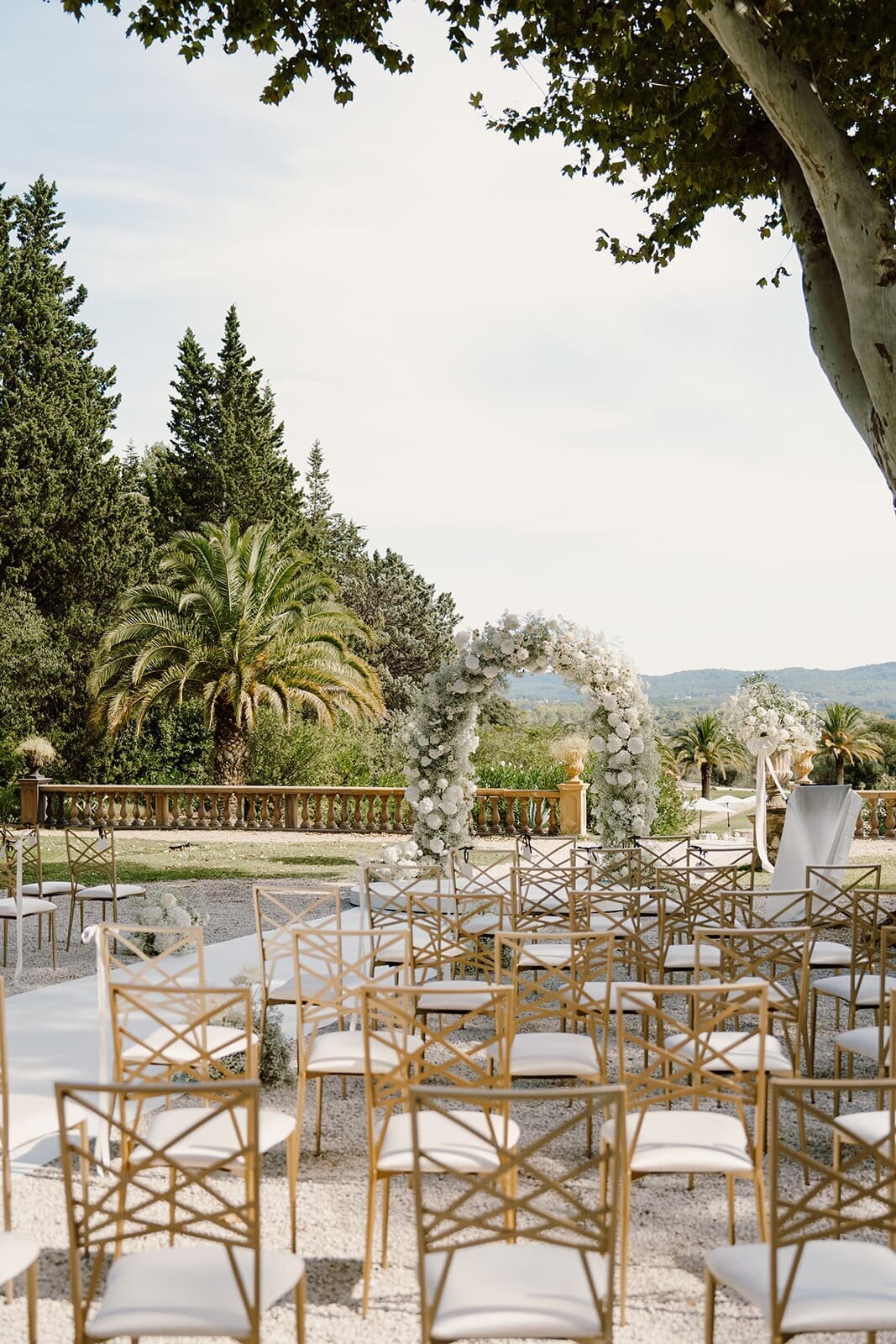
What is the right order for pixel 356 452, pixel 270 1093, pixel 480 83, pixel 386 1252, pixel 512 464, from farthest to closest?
pixel 512 464, pixel 356 452, pixel 480 83, pixel 270 1093, pixel 386 1252

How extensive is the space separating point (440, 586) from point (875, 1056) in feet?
128

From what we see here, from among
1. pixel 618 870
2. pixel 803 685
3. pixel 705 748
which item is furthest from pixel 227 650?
pixel 803 685

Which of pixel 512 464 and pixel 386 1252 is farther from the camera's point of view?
pixel 512 464

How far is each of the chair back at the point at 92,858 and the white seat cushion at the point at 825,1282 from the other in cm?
682

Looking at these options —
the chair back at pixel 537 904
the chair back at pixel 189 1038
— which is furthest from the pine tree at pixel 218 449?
the chair back at pixel 189 1038

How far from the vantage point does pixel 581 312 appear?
1490 centimetres

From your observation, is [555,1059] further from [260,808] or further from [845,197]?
[260,808]

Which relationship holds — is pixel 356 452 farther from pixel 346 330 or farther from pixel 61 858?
pixel 61 858

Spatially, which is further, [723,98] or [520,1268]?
[723,98]

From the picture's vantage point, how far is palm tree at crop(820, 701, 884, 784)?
33125 mm

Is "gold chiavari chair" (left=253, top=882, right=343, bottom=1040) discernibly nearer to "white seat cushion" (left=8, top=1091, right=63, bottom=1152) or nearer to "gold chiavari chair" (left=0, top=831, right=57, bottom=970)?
"white seat cushion" (left=8, top=1091, right=63, bottom=1152)

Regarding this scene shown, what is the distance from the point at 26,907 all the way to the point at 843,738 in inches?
1140

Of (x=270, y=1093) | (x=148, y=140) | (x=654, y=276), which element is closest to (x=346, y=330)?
(x=148, y=140)

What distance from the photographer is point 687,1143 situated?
3.29 metres
